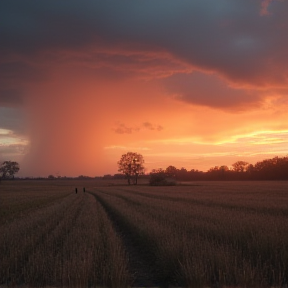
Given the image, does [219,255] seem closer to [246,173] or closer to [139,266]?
[139,266]

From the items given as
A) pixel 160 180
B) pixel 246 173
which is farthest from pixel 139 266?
pixel 246 173

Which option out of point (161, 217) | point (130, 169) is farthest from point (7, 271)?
point (130, 169)

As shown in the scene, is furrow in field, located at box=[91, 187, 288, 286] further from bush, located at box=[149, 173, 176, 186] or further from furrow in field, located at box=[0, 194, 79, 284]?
bush, located at box=[149, 173, 176, 186]

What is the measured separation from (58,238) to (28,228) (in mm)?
2957

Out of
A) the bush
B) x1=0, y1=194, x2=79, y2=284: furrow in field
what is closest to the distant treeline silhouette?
the bush

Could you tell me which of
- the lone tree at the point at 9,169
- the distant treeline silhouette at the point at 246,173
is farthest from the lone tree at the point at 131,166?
the lone tree at the point at 9,169

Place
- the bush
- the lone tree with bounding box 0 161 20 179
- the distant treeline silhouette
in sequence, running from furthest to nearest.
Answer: the lone tree with bounding box 0 161 20 179 → the distant treeline silhouette → the bush

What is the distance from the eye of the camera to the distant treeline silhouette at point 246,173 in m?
121

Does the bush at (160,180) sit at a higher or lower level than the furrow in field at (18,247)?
higher

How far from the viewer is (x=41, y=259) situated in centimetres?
865

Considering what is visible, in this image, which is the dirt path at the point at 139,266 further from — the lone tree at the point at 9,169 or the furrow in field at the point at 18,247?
the lone tree at the point at 9,169

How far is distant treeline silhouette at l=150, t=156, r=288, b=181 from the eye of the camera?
4767 inches

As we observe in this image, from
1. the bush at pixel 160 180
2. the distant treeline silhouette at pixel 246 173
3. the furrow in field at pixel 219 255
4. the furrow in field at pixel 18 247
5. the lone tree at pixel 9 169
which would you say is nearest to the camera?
the furrow in field at pixel 219 255

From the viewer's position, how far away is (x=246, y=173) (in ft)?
447
